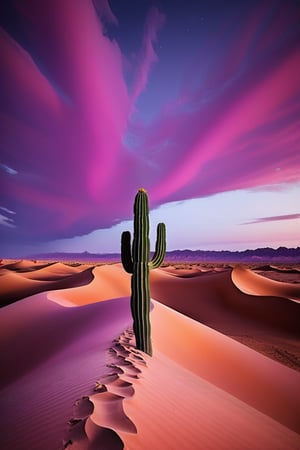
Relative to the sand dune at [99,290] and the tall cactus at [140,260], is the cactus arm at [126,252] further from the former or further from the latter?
the sand dune at [99,290]

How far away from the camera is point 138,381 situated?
3025 mm

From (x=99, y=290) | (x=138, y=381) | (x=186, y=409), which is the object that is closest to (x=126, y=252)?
(x=138, y=381)

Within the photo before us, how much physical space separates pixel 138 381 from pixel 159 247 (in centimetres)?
331

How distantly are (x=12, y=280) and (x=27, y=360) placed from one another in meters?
16.3

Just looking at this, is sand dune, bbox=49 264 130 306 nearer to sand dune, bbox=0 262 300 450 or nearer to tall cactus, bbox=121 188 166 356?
sand dune, bbox=0 262 300 450

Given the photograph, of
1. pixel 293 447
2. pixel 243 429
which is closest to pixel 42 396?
pixel 243 429

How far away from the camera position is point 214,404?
125 inches

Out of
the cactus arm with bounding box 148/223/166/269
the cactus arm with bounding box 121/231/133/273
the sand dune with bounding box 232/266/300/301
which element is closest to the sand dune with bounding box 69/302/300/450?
the cactus arm with bounding box 121/231/133/273

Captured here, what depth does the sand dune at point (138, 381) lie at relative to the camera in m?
2.10

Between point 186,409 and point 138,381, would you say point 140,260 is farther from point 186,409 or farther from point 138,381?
point 186,409

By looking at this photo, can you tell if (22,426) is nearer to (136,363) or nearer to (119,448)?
(119,448)

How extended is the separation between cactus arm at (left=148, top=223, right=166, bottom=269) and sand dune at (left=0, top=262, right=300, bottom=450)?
1.75 m

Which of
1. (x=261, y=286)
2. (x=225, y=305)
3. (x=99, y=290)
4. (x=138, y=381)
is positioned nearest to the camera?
(x=138, y=381)

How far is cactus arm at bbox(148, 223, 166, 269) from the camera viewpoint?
586 cm
